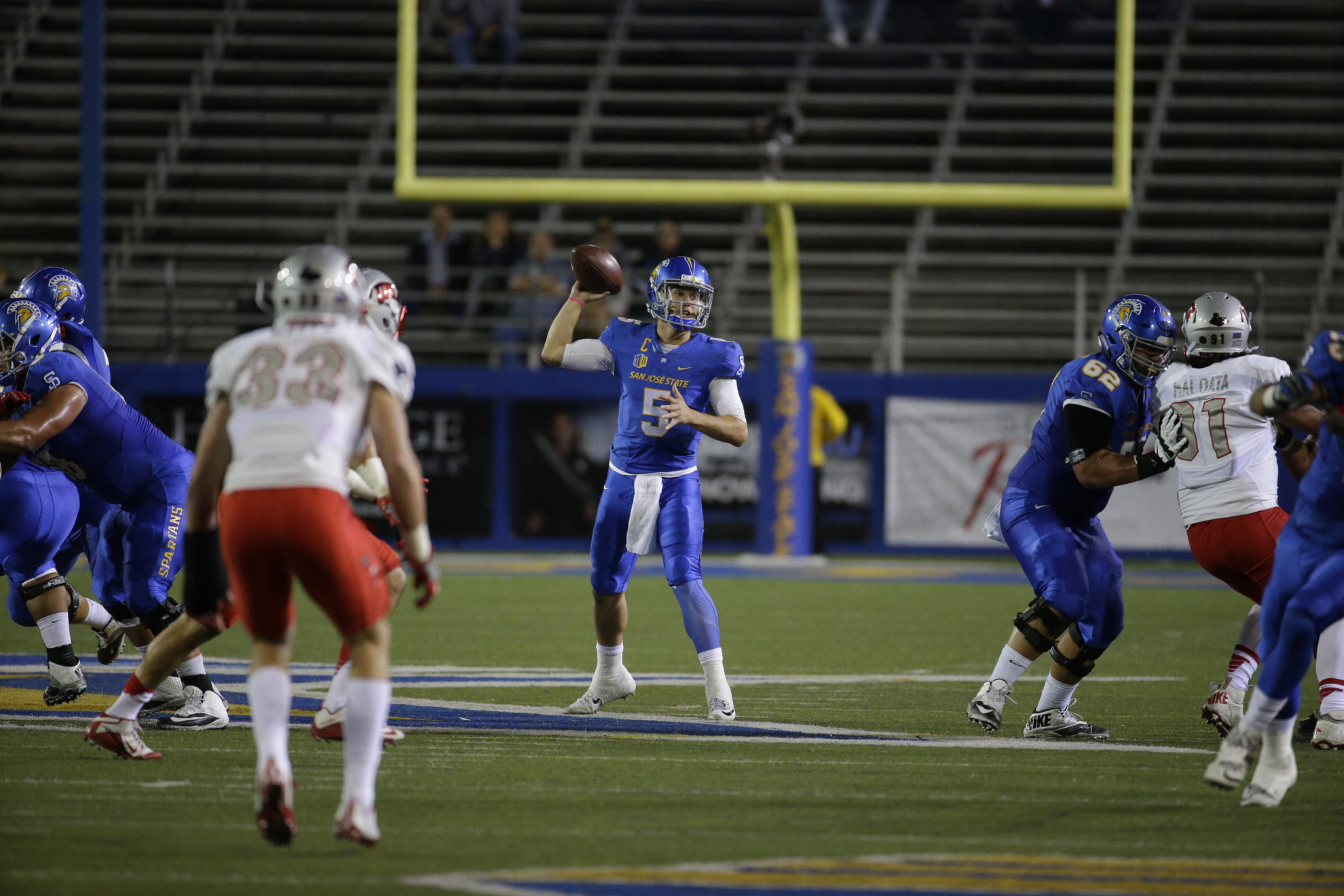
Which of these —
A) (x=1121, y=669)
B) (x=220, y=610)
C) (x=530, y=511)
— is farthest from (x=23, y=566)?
(x=530, y=511)

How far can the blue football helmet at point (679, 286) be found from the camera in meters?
6.87

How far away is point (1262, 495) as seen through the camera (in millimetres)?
6488

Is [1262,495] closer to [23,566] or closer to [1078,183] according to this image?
[23,566]

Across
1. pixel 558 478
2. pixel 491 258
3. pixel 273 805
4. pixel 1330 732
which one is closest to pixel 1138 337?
pixel 1330 732

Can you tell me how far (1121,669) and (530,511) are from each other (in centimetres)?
866

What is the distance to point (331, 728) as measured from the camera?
597 cm

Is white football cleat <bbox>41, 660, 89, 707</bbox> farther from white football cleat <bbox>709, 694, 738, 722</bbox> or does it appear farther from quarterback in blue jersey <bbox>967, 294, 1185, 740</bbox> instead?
quarterback in blue jersey <bbox>967, 294, 1185, 740</bbox>

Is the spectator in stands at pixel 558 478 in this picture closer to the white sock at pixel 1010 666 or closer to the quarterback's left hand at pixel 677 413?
the quarterback's left hand at pixel 677 413

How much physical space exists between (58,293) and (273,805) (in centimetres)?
386

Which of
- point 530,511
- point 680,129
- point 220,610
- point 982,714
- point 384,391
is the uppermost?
point 680,129

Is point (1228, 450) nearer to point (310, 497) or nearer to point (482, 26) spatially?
point (310, 497)

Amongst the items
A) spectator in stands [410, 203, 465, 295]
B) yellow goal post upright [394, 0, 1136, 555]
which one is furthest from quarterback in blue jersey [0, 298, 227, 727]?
spectator in stands [410, 203, 465, 295]

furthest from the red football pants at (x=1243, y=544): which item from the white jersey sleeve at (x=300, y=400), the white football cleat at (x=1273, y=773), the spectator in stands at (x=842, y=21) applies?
the spectator in stands at (x=842, y=21)

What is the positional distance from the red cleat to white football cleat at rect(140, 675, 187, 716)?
2558 millimetres
